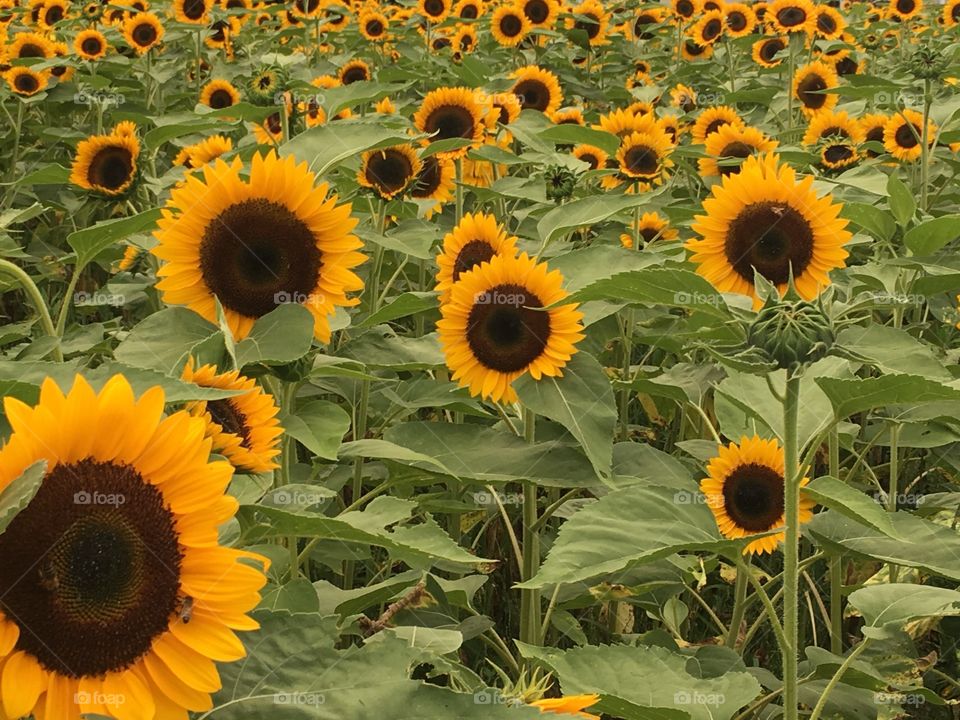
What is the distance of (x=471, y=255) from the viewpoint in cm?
220

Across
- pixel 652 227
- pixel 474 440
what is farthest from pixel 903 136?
pixel 474 440

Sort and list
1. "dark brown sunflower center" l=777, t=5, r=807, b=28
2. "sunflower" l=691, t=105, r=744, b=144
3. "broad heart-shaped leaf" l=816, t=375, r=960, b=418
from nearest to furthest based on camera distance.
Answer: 1. "broad heart-shaped leaf" l=816, t=375, r=960, b=418
2. "sunflower" l=691, t=105, r=744, b=144
3. "dark brown sunflower center" l=777, t=5, r=807, b=28

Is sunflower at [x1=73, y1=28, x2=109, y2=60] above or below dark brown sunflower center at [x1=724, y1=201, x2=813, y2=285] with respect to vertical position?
below

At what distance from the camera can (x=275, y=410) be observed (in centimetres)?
137

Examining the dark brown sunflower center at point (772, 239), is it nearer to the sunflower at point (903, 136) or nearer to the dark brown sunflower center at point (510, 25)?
the sunflower at point (903, 136)

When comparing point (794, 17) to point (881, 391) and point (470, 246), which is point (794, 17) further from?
point (881, 391)

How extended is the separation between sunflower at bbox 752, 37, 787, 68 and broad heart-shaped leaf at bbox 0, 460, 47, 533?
5.99 metres

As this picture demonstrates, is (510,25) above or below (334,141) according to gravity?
below

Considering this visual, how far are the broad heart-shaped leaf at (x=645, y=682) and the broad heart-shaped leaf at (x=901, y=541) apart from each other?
330 millimetres

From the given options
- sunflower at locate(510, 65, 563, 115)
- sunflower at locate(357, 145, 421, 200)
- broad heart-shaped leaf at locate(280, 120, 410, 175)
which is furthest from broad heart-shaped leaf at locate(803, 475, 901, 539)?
sunflower at locate(510, 65, 563, 115)

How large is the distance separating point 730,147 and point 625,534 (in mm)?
2521

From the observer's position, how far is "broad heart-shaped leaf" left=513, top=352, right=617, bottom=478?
5.38ft

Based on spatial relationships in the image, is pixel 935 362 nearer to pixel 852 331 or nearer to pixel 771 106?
pixel 852 331

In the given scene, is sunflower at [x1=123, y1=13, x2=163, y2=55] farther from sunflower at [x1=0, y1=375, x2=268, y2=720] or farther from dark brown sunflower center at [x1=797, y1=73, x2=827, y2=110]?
sunflower at [x1=0, y1=375, x2=268, y2=720]
